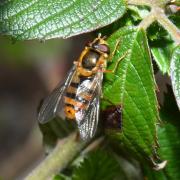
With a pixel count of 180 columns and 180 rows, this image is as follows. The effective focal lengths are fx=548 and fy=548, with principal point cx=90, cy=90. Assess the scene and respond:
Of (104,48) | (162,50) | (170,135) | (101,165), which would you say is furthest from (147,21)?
(101,165)

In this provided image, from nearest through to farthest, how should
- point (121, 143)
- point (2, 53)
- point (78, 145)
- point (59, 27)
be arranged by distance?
point (59, 27), point (121, 143), point (78, 145), point (2, 53)

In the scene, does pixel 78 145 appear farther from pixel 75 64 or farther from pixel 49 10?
pixel 49 10

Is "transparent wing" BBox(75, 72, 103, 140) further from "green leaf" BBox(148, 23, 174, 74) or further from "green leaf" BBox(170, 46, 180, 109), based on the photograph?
"green leaf" BBox(170, 46, 180, 109)

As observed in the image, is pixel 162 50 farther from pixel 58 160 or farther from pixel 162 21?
pixel 58 160

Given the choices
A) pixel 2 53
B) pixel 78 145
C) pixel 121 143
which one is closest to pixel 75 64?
pixel 78 145

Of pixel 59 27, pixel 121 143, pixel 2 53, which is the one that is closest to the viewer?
pixel 59 27

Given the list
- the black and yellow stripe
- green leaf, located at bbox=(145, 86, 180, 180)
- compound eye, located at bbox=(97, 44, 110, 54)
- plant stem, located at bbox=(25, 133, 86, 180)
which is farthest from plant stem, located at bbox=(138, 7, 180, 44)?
plant stem, located at bbox=(25, 133, 86, 180)

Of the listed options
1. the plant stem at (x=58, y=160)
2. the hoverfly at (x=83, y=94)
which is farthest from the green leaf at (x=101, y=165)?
the hoverfly at (x=83, y=94)
